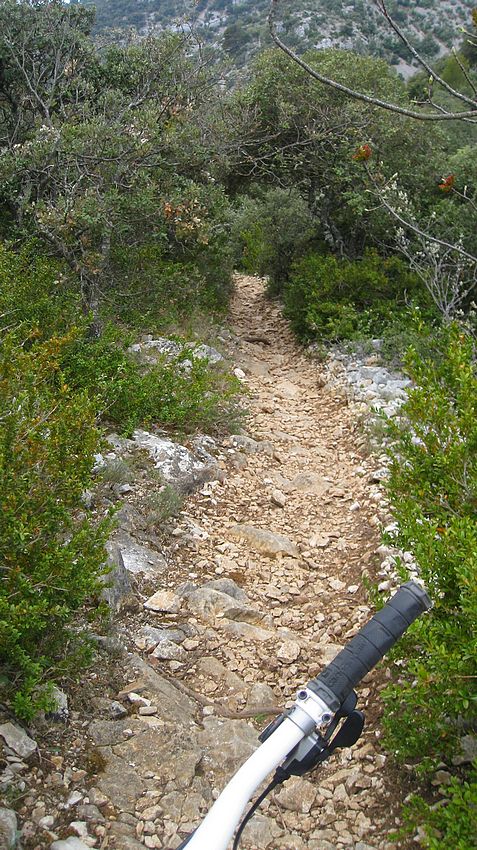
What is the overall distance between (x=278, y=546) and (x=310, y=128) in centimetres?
799

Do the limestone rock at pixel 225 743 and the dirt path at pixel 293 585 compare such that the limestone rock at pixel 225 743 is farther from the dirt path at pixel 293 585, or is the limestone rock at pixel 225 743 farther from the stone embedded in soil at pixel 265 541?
the stone embedded in soil at pixel 265 541

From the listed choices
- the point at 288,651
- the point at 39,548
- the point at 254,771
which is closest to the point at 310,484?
the point at 288,651

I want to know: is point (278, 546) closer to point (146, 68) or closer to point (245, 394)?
point (245, 394)

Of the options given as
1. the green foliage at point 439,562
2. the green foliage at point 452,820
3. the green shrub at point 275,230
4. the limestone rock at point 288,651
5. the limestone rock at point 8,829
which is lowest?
the green shrub at point 275,230

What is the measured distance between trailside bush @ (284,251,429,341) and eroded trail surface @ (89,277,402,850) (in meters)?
2.51

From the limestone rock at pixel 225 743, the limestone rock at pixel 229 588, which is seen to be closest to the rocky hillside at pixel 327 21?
the limestone rock at pixel 229 588

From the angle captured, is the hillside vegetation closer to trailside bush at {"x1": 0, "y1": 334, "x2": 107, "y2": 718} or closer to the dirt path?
trailside bush at {"x1": 0, "y1": 334, "x2": 107, "y2": 718}

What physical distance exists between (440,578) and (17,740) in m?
1.88

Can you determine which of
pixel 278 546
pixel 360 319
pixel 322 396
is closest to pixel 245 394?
pixel 322 396

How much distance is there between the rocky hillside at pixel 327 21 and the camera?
1090 inches

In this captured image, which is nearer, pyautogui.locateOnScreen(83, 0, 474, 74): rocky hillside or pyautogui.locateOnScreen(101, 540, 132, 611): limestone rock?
pyautogui.locateOnScreen(101, 540, 132, 611): limestone rock

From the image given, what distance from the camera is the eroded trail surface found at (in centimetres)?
293

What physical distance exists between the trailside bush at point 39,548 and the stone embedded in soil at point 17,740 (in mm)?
73

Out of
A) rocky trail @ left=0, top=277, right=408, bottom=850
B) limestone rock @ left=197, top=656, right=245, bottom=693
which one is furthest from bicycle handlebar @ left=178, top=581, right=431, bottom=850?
limestone rock @ left=197, top=656, right=245, bottom=693
